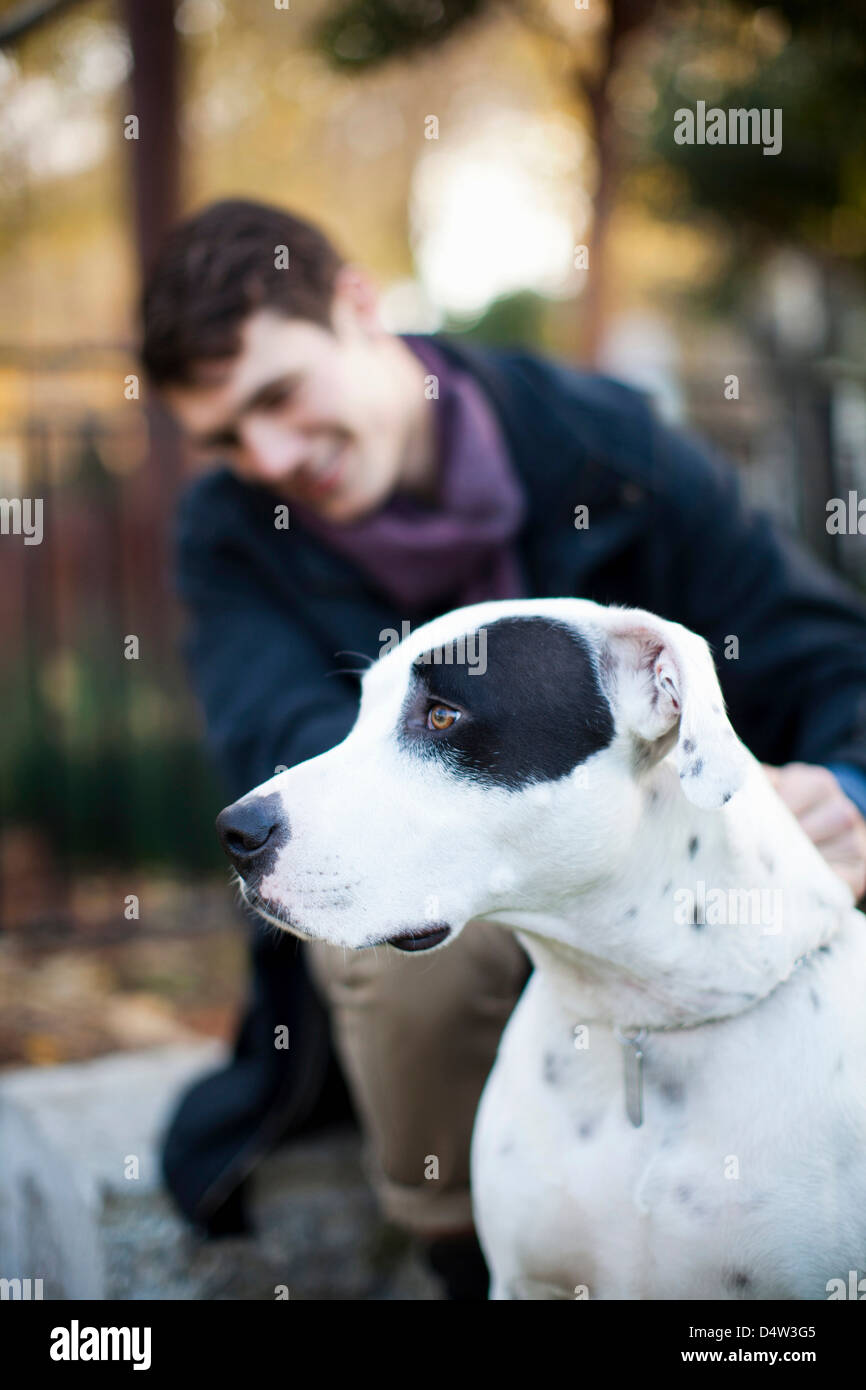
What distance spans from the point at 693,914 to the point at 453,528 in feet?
3.92

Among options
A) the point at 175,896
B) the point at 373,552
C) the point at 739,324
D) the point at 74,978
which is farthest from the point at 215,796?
the point at 739,324

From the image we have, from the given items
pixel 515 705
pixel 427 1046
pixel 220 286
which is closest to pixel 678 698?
pixel 515 705

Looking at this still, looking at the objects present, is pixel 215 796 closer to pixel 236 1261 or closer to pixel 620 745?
pixel 236 1261

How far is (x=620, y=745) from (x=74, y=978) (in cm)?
359

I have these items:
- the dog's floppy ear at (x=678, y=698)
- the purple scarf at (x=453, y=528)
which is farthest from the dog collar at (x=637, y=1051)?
the purple scarf at (x=453, y=528)

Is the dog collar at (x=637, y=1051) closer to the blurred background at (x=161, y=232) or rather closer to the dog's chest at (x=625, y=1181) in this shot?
the dog's chest at (x=625, y=1181)

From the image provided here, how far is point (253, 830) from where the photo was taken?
152 cm

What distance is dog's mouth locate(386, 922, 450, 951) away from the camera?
5.05ft

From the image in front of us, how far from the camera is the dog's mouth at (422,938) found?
1.54m

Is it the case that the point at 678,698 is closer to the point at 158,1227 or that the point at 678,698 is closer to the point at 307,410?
the point at 307,410

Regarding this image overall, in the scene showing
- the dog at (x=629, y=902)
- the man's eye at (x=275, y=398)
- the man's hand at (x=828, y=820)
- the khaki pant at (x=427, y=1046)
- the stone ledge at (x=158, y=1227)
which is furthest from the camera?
the man's eye at (x=275, y=398)

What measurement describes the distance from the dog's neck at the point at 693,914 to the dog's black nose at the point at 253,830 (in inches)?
13.2

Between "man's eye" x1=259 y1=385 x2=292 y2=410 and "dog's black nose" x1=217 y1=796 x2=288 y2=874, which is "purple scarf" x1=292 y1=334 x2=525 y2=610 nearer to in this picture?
"man's eye" x1=259 y1=385 x2=292 y2=410

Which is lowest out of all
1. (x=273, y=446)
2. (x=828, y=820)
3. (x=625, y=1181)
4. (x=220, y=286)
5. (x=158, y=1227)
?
(x=158, y=1227)
